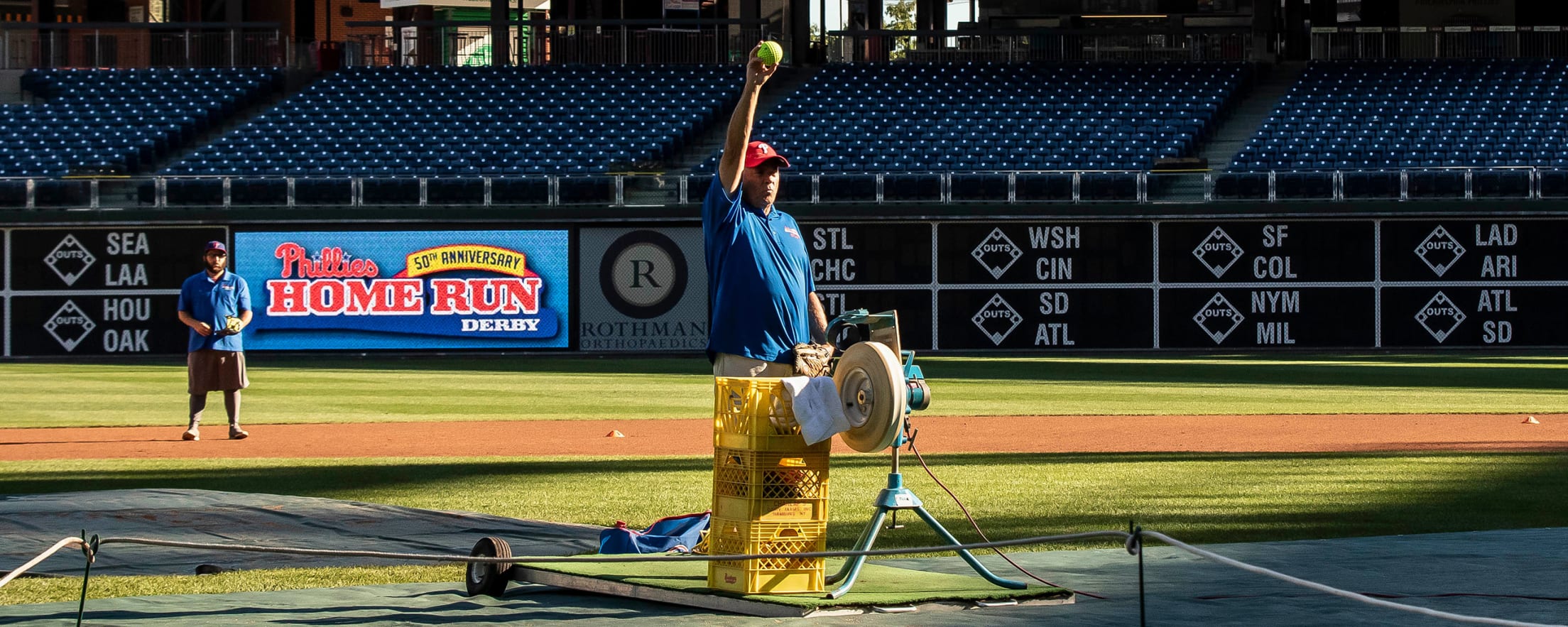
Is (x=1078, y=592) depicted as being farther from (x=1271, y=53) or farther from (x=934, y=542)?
(x=1271, y=53)

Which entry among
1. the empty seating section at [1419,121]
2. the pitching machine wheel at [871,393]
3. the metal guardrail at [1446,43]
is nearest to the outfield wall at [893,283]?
the empty seating section at [1419,121]

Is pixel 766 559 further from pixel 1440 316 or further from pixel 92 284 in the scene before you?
pixel 92 284

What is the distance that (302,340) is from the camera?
1260 inches

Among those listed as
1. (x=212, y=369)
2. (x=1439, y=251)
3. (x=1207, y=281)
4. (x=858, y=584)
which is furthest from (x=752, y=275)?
(x=1439, y=251)

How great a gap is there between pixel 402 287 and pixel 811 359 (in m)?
25.5

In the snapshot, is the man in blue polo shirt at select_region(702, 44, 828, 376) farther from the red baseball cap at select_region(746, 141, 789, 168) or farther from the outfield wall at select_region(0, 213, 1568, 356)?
the outfield wall at select_region(0, 213, 1568, 356)

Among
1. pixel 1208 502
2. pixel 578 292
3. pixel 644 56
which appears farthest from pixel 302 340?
pixel 1208 502

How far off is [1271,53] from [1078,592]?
35398mm

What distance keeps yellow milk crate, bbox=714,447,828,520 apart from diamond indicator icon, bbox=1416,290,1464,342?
1033 inches

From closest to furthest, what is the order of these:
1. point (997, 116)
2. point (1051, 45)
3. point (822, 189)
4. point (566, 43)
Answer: point (822, 189) → point (997, 116) → point (1051, 45) → point (566, 43)

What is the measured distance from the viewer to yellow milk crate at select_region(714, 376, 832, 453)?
692 cm

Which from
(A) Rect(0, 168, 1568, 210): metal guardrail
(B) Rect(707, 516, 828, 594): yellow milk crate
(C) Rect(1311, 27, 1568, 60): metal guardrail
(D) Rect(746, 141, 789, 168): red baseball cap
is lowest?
(B) Rect(707, 516, 828, 594): yellow milk crate

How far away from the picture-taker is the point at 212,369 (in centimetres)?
1605

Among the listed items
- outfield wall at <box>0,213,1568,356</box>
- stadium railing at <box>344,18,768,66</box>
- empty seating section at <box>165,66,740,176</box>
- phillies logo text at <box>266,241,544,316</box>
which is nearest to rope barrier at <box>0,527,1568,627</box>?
outfield wall at <box>0,213,1568,356</box>
